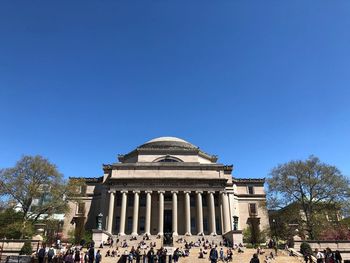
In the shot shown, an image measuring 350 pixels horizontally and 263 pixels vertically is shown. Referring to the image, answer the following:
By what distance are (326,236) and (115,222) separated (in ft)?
98.7

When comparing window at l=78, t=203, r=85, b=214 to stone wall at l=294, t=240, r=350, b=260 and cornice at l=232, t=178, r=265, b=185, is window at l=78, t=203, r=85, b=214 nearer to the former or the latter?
cornice at l=232, t=178, r=265, b=185

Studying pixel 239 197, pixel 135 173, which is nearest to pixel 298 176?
pixel 239 197

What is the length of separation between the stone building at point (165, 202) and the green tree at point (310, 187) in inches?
233

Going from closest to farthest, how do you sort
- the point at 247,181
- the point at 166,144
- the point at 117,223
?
the point at 117,223, the point at 247,181, the point at 166,144

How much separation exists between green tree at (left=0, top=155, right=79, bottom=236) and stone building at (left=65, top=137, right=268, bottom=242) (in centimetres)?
786

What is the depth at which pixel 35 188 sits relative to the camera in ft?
116

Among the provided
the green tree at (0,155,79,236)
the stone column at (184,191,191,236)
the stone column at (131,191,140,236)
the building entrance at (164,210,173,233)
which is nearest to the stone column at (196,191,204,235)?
the stone column at (184,191,191,236)

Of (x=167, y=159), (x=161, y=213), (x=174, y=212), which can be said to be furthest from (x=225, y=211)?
(x=167, y=159)

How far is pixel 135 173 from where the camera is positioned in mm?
46438

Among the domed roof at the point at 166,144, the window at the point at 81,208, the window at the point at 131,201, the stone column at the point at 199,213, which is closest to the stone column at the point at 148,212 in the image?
the window at the point at 131,201

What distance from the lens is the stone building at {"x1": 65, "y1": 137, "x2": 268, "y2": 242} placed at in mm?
42812

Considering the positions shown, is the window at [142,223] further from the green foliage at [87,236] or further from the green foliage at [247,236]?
the green foliage at [247,236]

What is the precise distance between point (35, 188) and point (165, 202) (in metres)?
19.4

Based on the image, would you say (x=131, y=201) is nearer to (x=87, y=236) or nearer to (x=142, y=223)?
(x=142, y=223)
